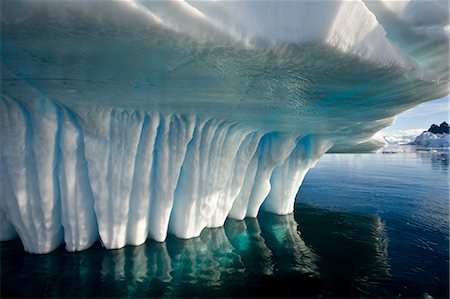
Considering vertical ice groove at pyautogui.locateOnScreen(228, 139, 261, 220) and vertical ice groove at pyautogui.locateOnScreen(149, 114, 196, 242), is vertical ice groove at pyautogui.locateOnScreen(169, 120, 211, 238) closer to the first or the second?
vertical ice groove at pyautogui.locateOnScreen(149, 114, 196, 242)

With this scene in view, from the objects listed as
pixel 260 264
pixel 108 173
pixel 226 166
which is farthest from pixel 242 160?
pixel 108 173

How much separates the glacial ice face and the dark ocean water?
495 mm

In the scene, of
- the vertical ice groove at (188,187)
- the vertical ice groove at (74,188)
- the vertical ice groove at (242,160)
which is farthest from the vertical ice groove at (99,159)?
the vertical ice groove at (242,160)

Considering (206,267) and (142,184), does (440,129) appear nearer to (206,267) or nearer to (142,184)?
(206,267)

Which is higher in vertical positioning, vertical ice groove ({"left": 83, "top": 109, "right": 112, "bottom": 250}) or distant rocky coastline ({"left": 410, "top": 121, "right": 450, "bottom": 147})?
distant rocky coastline ({"left": 410, "top": 121, "right": 450, "bottom": 147})

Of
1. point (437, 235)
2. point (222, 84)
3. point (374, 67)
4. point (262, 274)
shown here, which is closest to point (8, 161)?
point (222, 84)

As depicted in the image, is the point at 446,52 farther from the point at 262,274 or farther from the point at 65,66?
the point at 65,66

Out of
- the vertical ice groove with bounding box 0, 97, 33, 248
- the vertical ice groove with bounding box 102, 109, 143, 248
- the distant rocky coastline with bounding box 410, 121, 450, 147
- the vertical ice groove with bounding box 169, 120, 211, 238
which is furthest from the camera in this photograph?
the distant rocky coastline with bounding box 410, 121, 450, 147

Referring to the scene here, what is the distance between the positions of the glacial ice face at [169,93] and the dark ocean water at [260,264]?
495mm

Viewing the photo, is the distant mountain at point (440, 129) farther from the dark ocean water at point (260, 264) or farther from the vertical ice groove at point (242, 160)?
the vertical ice groove at point (242, 160)

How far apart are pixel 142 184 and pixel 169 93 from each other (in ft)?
6.90

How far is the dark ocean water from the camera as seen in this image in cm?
424

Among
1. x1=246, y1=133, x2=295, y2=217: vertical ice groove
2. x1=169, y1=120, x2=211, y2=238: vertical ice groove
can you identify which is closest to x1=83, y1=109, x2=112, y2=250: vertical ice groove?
x1=169, y1=120, x2=211, y2=238: vertical ice groove

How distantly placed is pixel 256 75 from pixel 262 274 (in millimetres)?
3679
